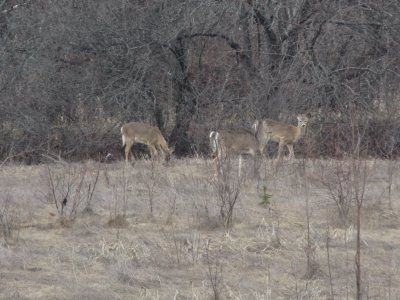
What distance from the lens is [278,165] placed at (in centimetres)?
1418

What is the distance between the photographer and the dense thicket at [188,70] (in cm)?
1792

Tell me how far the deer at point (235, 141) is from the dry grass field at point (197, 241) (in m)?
2.55

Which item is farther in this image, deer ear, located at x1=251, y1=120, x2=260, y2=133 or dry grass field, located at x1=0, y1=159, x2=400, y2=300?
deer ear, located at x1=251, y1=120, x2=260, y2=133

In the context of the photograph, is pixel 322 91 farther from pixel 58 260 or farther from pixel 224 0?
pixel 58 260

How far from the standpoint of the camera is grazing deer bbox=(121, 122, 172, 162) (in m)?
17.6

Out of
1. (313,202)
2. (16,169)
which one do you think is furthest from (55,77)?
(313,202)

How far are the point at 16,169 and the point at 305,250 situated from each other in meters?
8.20

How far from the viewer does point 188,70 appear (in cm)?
1891

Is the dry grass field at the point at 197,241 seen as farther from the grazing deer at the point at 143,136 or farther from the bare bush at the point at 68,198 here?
the grazing deer at the point at 143,136

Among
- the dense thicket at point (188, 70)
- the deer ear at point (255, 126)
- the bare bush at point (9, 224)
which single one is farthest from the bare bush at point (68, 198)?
Answer: the dense thicket at point (188, 70)

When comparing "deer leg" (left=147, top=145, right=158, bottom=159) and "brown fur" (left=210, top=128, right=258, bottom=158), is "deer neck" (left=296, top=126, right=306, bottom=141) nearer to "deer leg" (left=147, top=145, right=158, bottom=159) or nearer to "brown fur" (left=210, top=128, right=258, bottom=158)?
"brown fur" (left=210, top=128, right=258, bottom=158)

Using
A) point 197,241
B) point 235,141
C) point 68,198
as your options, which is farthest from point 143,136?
point 197,241

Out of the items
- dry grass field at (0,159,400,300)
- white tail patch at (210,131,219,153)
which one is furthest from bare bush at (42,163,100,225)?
white tail patch at (210,131,219,153)

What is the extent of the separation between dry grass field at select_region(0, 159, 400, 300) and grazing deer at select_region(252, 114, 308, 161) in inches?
138
